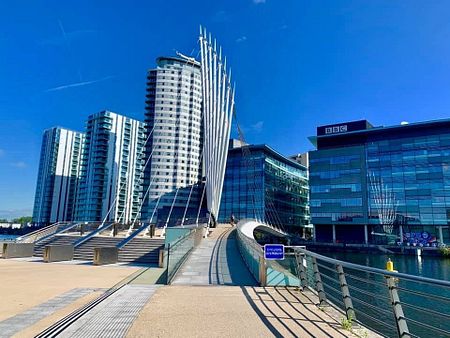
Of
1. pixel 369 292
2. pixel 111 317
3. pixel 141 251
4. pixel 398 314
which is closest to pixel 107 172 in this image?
pixel 141 251

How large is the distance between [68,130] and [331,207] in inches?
5428

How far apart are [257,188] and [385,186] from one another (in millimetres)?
33681

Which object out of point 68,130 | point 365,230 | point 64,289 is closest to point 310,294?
point 64,289

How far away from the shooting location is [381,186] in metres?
76.1

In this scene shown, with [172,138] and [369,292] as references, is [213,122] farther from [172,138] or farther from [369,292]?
[172,138]

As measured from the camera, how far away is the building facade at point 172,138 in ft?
379

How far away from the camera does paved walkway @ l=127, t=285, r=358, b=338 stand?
516 centimetres

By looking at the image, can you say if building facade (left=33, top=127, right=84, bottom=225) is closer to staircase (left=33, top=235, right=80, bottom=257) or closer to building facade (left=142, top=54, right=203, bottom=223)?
building facade (left=142, top=54, right=203, bottom=223)

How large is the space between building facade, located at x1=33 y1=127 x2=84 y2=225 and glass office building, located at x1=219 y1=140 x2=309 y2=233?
3398 inches

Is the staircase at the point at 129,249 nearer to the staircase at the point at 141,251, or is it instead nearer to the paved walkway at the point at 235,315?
the staircase at the point at 141,251

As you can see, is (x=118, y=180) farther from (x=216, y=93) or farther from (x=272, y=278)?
(x=272, y=278)

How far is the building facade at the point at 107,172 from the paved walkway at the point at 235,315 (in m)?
127

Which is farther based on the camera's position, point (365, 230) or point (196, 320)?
point (365, 230)

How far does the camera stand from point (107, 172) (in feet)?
454
